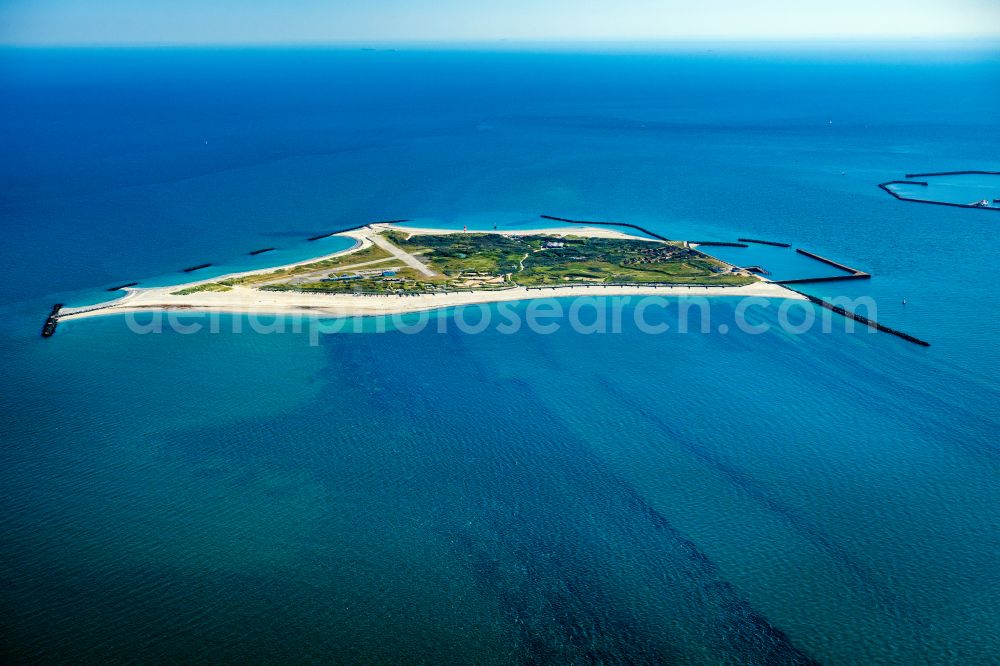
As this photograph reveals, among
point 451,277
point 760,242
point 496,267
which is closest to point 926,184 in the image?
point 760,242

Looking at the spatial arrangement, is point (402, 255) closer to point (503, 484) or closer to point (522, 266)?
point (522, 266)

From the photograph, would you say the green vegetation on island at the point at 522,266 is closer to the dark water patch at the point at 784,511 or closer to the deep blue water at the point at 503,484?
the deep blue water at the point at 503,484

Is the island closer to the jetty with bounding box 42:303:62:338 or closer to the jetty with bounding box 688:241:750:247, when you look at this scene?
the jetty with bounding box 42:303:62:338

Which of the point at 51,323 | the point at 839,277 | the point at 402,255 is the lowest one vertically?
the point at 839,277

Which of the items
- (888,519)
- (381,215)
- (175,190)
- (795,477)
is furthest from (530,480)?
(175,190)

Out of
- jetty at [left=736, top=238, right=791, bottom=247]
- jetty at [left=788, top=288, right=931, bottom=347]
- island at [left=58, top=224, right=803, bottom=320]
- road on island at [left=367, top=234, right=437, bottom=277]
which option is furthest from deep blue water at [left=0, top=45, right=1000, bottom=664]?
road on island at [left=367, top=234, right=437, bottom=277]
